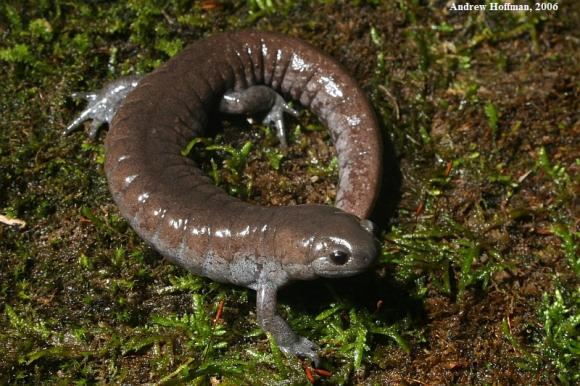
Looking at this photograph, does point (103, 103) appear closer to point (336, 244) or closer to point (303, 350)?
point (336, 244)

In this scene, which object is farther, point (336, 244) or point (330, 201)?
point (330, 201)

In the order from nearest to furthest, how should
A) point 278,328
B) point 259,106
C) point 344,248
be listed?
point 344,248
point 278,328
point 259,106

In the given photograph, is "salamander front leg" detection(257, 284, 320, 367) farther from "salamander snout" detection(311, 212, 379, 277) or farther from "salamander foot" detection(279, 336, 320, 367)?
"salamander snout" detection(311, 212, 379, 277)

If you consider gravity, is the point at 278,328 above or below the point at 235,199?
below

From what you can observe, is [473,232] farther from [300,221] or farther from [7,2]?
[7,2]

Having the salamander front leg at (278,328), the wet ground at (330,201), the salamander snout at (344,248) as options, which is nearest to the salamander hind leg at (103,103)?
the wet ground at (330,201)

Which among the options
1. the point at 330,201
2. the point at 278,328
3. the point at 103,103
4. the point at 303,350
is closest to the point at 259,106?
the point at 330,201
